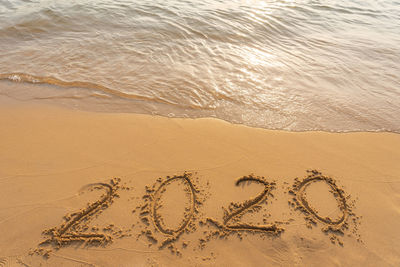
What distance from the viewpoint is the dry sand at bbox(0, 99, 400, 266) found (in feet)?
6.86

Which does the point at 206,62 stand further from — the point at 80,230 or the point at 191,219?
the point at 80,230

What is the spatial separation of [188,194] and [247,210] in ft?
2.14

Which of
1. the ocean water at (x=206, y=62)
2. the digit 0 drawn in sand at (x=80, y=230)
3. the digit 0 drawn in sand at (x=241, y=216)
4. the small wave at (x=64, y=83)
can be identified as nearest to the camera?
the digit 0 drawn in sand at (x=80, y=230)

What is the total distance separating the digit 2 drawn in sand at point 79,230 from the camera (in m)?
2.09

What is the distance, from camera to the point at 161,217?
2.29 metres

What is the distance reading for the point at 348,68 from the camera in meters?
5.20

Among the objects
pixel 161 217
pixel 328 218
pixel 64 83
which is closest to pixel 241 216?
pixel 161 217

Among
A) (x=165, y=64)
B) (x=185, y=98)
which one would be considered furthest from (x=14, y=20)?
(x=185, y=98)

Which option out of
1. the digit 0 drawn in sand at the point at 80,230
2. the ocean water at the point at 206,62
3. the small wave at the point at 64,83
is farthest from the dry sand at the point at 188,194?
the small wave at the point at 64,83

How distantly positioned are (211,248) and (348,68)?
5.19 m

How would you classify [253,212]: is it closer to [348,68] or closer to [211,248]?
[211,248]

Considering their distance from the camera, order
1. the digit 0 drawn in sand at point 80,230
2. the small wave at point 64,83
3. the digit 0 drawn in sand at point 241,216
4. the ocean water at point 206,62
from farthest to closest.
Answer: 1. the small wave at point 64,83
2. the ocean water at point 206,62
3. the digit 0 drawn in sand at point 241,216
4. the digit 0 drawn in sand at point 80,230

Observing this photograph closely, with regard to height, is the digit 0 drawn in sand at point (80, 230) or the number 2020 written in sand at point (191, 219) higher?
the number 2020 written in sand at point (191, 219)

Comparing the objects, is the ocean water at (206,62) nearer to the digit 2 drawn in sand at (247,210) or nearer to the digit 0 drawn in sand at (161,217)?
the digit 2 drawn in sand at (247,210)
